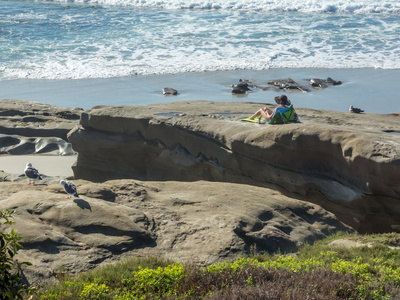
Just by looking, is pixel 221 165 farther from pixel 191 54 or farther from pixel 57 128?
pixel 191 54

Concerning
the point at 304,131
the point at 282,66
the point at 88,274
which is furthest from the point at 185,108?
the point at 282,66

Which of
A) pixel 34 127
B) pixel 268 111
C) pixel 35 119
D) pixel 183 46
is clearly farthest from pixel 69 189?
pixel 183 46

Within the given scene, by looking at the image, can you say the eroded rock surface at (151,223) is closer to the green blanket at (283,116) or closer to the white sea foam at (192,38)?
the green blanket at (283,116)

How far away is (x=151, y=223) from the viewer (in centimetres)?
801

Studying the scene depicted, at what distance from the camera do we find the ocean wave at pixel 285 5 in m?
37.1

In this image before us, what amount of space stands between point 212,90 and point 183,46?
8320mm

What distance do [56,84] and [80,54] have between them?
473 centimetres

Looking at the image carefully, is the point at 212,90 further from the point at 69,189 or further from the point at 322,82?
the point at 69,189

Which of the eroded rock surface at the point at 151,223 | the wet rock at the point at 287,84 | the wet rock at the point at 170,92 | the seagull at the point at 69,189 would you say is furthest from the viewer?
the wet rock at the point at 287,84

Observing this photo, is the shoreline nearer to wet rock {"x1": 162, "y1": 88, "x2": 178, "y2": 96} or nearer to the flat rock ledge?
wet rock {"x1": 162, "y1": 88, "x2": 178, "y2": 96}

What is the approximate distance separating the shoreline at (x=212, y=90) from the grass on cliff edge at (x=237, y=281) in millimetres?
11604

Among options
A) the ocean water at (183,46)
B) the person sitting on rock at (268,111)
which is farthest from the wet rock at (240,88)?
the person sitting on rock at (268,111)

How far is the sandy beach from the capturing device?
46.3 ft

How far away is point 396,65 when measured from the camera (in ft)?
77.7
